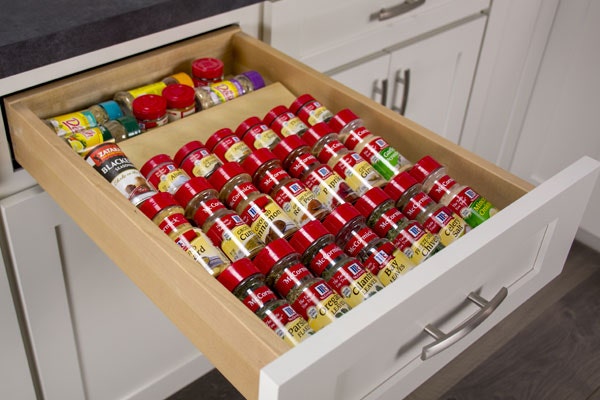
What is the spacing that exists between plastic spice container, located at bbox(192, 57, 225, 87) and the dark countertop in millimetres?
67

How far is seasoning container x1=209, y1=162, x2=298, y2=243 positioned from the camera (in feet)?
2.83

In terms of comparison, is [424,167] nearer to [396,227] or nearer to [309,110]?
[396,227]

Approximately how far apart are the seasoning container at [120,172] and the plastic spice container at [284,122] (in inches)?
8.7

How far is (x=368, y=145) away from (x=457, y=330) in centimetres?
31

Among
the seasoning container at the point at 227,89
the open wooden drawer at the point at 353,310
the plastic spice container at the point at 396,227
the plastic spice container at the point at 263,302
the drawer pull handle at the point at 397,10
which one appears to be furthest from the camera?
the drawer pull handle at the point at 397,10

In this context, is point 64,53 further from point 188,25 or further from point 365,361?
point 365,361

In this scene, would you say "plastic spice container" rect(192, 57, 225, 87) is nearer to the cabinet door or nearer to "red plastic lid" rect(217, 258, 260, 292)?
the cabinet door

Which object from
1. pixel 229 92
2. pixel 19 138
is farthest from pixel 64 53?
pixel 229 92

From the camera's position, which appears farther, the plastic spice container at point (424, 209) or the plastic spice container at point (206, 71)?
the plastic spice container at point (206, 71)

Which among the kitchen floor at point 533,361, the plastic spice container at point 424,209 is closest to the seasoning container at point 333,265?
the plastic spice container at point 424,209

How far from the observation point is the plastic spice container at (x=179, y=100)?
1.01 m

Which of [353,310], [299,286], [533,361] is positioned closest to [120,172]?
[299,286]

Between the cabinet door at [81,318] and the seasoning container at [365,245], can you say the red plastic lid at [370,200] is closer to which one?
the seasoning container at [365,245]

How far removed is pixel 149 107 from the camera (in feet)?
3.23
